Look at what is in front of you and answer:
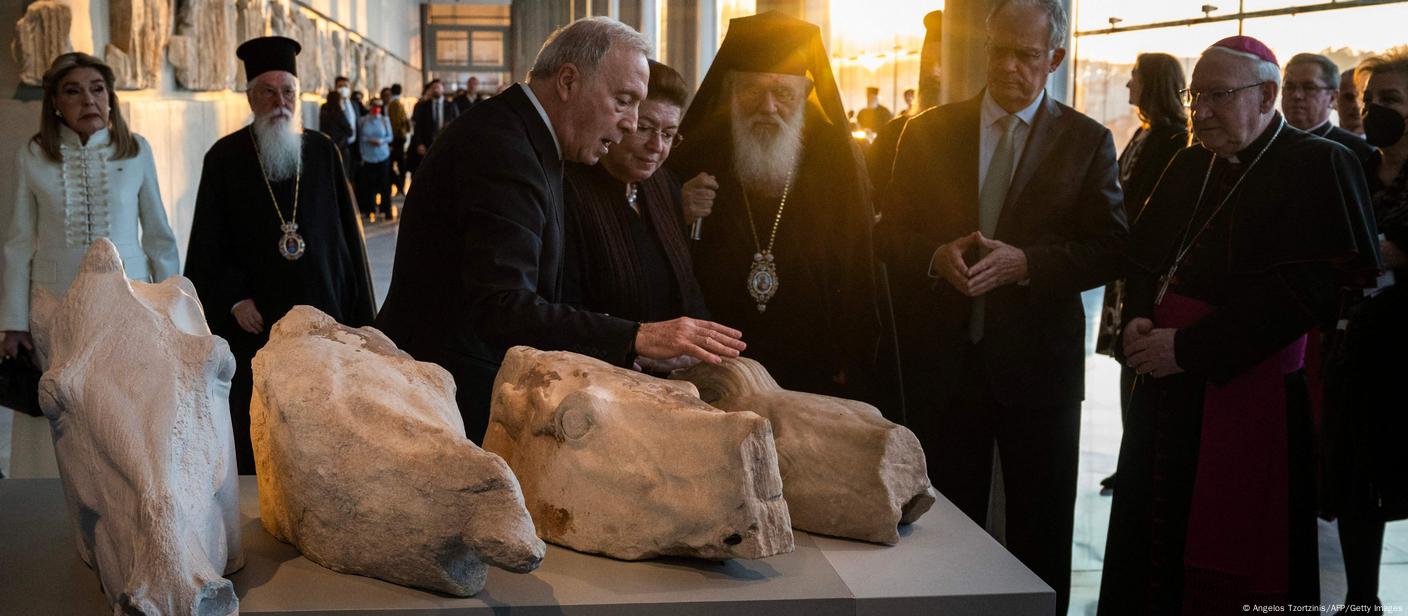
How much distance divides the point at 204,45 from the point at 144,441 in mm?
9508

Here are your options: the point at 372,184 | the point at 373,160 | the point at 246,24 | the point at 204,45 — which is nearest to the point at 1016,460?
the point at 204,45

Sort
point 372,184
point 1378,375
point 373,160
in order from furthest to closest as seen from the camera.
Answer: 1. point 372,184
2. point 373,160
3. point 1378,375

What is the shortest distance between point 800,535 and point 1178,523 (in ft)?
5.06

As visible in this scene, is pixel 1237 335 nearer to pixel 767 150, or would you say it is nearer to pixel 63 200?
pixel 767 150

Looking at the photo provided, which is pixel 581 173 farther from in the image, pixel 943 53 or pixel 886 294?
pixel 943 53

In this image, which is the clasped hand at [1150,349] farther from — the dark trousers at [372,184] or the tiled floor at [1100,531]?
the dark trousers at [372,184]

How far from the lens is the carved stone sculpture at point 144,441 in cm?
177

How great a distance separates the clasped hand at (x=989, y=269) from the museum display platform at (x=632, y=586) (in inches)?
52.9

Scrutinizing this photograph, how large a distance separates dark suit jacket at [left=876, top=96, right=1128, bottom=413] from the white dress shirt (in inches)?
0.9

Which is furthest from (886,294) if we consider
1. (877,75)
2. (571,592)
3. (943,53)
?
(877,75)

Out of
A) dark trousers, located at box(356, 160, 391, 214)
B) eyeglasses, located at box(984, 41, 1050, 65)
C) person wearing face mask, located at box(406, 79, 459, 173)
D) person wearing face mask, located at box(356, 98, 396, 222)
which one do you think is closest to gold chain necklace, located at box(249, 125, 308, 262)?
eyeglasses, located at box(984, 41, 1050, 65)

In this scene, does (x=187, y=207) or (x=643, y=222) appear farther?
(x=187, y=207)

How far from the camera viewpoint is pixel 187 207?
10289 mm

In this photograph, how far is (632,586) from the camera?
2033mm
